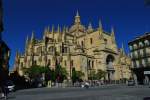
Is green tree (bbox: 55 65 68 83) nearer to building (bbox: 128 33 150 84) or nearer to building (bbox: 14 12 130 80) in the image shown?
building (bbox: 14 12 130 80)

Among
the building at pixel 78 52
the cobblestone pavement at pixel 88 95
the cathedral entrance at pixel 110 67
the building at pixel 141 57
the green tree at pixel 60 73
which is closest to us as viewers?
the cobblestone pavement at pixel 88 95

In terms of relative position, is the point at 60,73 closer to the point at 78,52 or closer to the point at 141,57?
the point at 78,52

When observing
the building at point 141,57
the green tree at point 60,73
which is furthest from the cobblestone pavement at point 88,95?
the green tree at point 60,73

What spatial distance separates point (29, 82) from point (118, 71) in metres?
32.3

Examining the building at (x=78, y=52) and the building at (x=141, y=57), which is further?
the building at (x=78, y=52)

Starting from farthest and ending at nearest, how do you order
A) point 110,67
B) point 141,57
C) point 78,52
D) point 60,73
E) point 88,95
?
point 110,67 < point 78,52 < point 60,73 < point 141,57 < point 88,95

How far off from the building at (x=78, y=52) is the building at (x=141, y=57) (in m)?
17.2

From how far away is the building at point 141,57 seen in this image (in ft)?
165

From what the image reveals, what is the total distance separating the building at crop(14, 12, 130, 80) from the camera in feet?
215

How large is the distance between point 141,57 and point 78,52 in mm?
21043

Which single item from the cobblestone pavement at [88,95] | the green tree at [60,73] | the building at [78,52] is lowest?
the cobblestone pavement at [88,95]

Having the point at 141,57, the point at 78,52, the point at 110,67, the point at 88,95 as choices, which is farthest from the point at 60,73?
the point at 88,95

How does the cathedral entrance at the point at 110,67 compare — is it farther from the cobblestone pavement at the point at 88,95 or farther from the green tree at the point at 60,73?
the cobblestone pavement at the point at 88,95

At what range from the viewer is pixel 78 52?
222 ft
